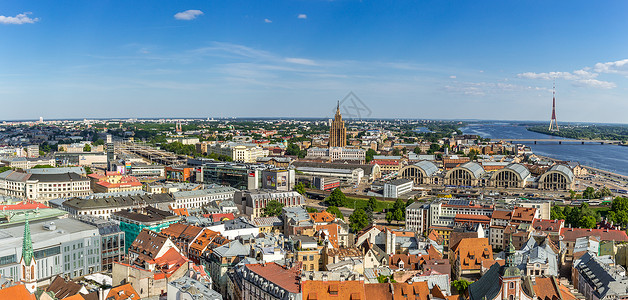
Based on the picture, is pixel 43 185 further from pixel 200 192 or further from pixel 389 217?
pixel 389 217

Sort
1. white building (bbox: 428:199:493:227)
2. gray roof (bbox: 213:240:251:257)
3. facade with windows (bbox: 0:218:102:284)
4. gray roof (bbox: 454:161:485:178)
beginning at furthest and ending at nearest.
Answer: gray roof (bbox: 454:161:485:178) < white building (bbox: 428:199:493:227) < facade with windows (bbox: 0:218:102:284) < gray roof (bbox: 213:240:251:257)

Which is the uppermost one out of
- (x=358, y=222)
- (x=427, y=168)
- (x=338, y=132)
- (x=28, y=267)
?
(x=338, y=132)

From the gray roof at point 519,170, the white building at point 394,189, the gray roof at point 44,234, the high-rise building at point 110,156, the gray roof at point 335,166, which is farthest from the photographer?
the gray roof at point 335,166

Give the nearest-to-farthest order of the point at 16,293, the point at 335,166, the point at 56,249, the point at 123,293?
the point at 16,293, the point at 123,293, the point at 56,249, the point at 335,166

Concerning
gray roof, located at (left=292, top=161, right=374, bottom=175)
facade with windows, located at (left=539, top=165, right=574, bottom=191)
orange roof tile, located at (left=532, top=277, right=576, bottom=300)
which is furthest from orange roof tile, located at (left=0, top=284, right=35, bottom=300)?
facade with windows, located at (left=539, top=165, right=574, bottom=191)

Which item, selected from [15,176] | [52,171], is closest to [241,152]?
[52,171]

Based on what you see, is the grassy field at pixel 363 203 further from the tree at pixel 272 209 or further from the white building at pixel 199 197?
the white building at pixel 199 197

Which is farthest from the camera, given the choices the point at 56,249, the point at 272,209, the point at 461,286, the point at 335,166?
the point at 335,166

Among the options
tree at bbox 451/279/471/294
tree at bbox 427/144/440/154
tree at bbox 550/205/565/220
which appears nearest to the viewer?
tree at bbox 451/279/471/294

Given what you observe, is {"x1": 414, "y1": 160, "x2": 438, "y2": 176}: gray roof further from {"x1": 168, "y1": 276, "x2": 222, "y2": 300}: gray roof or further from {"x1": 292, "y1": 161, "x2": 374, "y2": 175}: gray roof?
{"x1": 168, "y1": 276, "x2": 222, "y2": 300}: gray roof

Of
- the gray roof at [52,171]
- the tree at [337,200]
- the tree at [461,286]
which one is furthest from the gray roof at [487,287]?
the gray roof at [52,171]
